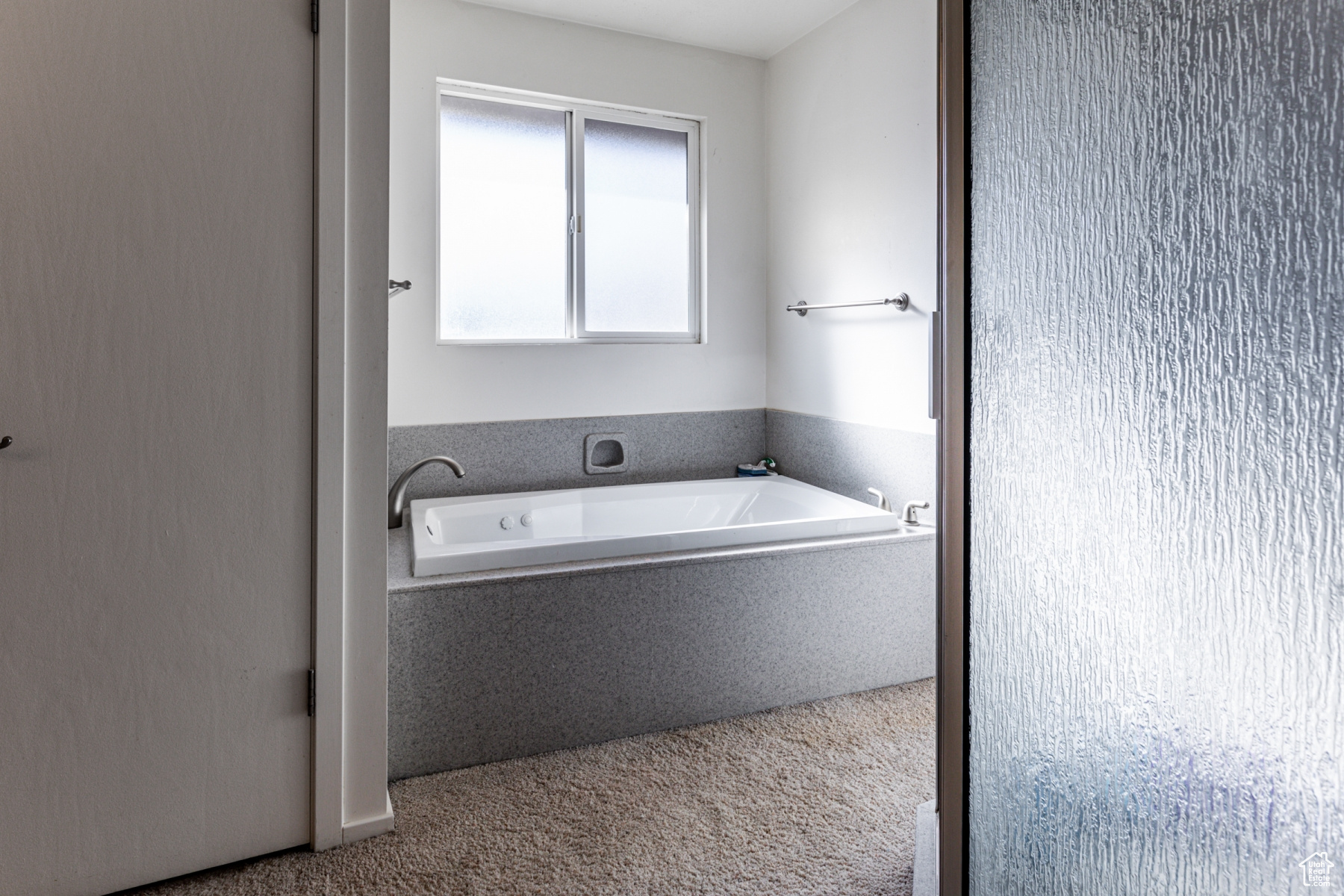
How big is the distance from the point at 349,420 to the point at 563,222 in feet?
5.56

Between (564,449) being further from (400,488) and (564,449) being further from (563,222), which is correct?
(563,222)

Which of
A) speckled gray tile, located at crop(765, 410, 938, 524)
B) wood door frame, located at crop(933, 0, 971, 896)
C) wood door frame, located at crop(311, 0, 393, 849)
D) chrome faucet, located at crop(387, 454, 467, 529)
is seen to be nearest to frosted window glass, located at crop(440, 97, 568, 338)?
chrome faucet, located at crop(387, 454, 467, 529)

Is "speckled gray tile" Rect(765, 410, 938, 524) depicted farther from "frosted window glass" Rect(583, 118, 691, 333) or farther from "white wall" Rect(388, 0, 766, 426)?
"frosted window glass" Rect(583, 118, 691, 333)

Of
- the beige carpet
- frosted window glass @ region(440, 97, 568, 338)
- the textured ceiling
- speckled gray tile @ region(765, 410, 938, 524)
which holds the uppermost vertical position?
the textured ceiling

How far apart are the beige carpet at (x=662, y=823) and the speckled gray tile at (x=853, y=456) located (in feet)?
2.59

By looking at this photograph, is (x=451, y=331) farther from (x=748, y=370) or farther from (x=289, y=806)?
(x=289, y=806)

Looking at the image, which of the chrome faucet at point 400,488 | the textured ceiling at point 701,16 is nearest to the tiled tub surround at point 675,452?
the chrome faucet at point 400,488

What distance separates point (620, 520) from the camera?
9.92 ft

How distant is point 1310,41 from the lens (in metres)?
0.46

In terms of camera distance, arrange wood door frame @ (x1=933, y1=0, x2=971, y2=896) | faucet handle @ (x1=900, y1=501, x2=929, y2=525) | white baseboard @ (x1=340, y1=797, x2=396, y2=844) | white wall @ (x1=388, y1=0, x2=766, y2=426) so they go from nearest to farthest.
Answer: wood door frame @ (x1=933, y1=0, x2=971, y2=896)
white baseboard @ (x1=340, y1=797, x2=396, y2=844)
faucet handle @ (x1=900, y1=501, x2=929, y2=525)
white wall @ (x1=388, y1=0, x2=766, y2=426)

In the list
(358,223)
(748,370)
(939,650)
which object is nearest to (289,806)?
(358,223)

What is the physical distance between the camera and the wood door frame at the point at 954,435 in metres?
0.71

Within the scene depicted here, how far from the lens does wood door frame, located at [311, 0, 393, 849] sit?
1.61 m

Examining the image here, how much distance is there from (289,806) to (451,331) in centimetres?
173
